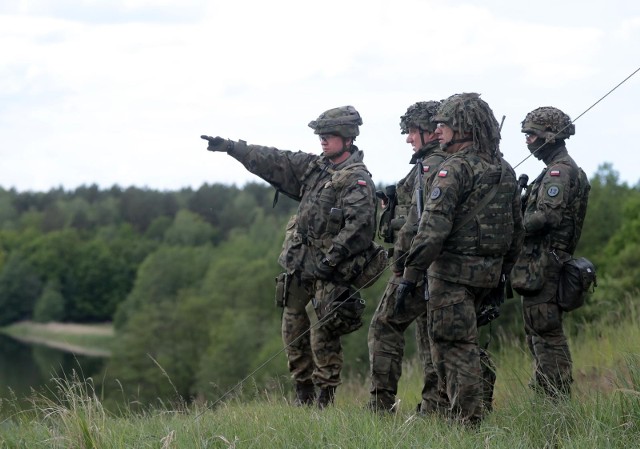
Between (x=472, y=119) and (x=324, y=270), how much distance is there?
2031 mm

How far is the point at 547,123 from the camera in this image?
8328 mm

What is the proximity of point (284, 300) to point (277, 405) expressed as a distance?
1327 millimetres

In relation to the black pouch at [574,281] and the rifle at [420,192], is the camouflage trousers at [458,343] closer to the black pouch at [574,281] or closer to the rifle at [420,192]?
the rifle at [420,192]

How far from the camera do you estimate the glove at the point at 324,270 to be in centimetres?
844

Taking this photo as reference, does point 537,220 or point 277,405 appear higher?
point 537,220

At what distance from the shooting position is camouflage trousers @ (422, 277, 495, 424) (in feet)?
22.8

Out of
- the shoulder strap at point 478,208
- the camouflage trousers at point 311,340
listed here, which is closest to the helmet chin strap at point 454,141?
the shoulder strap at point 478,208

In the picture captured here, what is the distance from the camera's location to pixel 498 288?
24.4ft

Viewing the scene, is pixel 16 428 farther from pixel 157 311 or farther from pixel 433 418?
pixel 157 311

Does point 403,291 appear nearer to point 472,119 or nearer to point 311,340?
point 472,119

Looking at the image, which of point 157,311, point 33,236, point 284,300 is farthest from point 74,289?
point 284,300

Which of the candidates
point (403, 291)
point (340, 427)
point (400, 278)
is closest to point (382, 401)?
point (400, 278)

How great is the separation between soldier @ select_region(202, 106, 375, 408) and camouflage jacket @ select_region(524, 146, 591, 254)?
126 cm

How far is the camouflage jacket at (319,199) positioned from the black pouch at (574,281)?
1531mm
